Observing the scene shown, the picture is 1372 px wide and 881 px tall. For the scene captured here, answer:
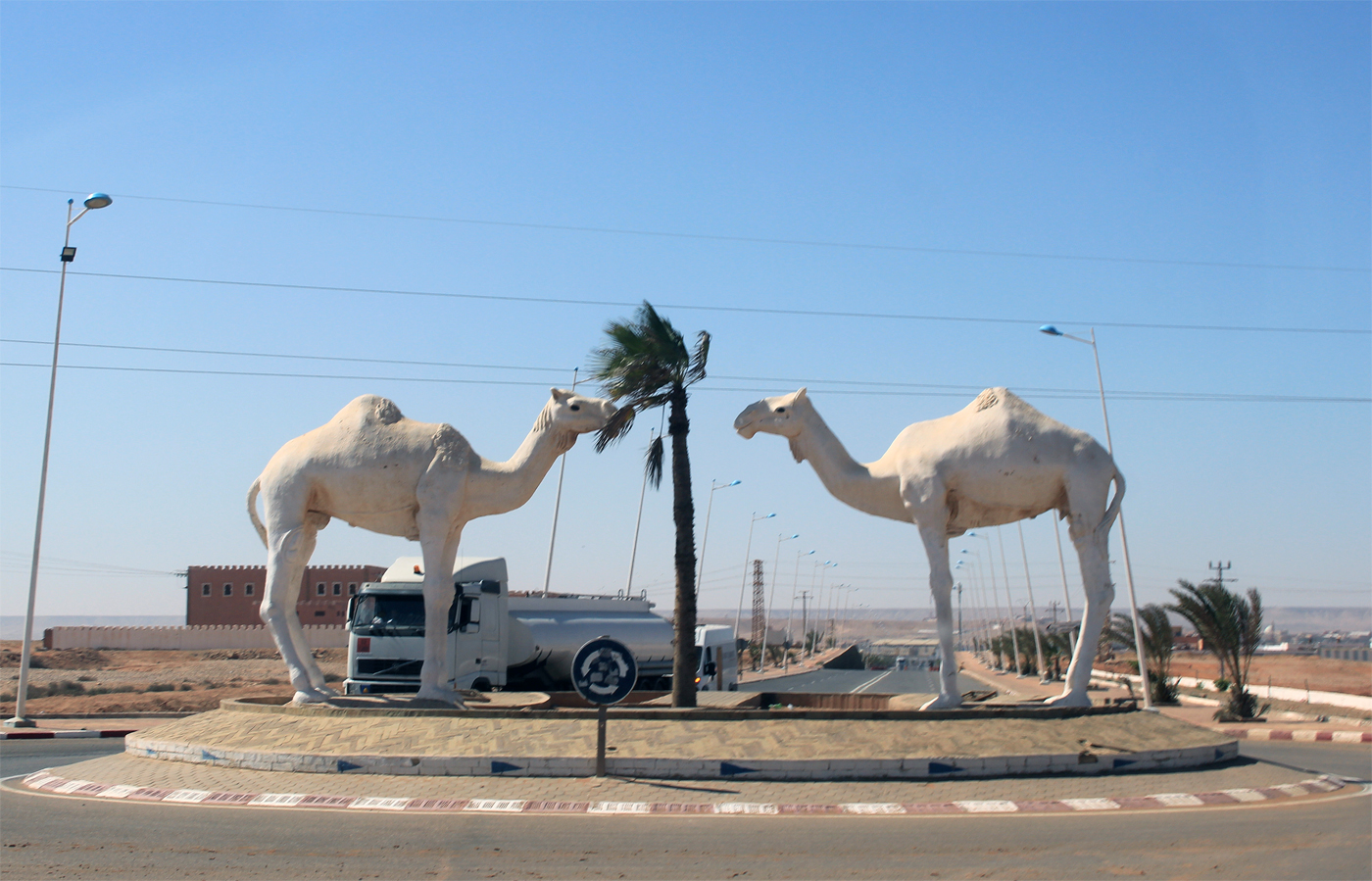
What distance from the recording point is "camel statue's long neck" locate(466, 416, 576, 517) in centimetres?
1889

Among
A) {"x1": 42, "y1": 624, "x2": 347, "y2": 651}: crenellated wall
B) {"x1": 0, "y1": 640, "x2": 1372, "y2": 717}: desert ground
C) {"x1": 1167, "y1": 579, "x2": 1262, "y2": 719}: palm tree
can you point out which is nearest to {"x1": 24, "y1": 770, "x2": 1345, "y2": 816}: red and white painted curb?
{"x1": 0, "y1": 640, "x2": 1372, "y2": 717}: desert ground

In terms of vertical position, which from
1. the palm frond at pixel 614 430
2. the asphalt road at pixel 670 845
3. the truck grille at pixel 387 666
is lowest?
the asphalt road at pixel 670 845

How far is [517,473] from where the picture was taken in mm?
18969

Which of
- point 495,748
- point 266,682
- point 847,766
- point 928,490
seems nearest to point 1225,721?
point 928,490

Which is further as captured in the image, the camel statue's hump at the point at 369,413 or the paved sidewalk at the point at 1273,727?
the paved sidewalk at the point at 1273,727

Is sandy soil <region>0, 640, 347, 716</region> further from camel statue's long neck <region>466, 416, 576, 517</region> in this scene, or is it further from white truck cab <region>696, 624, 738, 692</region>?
white truck cab <region>696, 624, 738, 692</region>

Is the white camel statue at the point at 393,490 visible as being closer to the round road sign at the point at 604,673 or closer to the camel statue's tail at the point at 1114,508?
the round road sign at the point at 604,673

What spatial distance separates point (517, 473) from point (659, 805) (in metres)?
7.03

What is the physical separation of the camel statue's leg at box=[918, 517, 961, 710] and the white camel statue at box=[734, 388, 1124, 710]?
16 millimetres

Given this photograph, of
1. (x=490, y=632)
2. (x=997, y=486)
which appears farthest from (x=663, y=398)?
(x=490, y=632)

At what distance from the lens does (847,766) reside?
15094mm

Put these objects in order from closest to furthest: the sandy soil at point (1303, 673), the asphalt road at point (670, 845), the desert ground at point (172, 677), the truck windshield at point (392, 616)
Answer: the asphalt road at point (670, 845) < the truck windshield at point (392, 616) < the desert ground at point (172, 677) < the sandy soil at point (1303, 673)

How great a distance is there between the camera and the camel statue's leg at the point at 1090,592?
18.2m

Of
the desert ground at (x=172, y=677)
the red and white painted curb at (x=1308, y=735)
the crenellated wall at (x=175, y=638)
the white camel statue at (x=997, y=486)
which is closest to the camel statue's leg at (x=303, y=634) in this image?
the white camel statue at (x=997, y=486)
